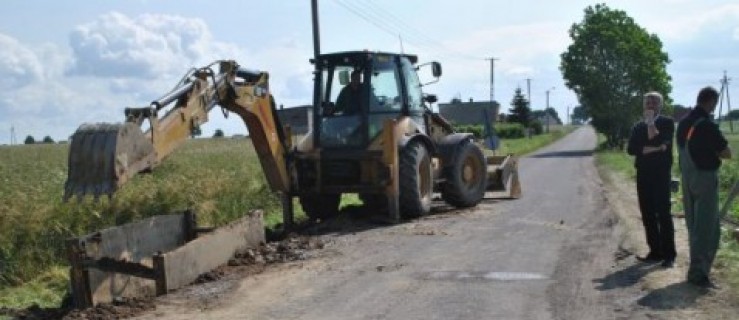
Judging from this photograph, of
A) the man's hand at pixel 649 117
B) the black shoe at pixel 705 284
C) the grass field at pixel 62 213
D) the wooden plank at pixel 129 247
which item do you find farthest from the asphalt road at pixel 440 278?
the grass field at pixel 62 213

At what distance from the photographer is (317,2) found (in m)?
25.4

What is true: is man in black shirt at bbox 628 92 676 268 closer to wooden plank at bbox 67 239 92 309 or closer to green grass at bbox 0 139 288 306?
wooden plank at bbox 67 239 92 309

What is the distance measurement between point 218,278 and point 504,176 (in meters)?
9.77

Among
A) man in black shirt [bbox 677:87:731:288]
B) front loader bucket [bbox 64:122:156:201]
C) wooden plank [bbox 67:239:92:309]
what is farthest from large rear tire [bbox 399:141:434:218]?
wooden plank [bbox 67:239:92:309]

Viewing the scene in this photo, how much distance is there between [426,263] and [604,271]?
78.4 inches

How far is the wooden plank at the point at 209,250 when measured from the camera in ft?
27.4

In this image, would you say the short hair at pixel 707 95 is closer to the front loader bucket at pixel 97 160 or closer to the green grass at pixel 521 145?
the front loader bucket at pixel 97 160

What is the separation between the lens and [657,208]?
9086mm

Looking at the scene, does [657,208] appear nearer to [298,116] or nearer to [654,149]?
[654,149]

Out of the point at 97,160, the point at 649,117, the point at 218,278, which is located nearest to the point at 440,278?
the point at 218,278

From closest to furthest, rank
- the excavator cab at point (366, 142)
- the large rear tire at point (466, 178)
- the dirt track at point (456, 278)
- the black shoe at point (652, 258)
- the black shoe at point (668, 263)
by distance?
1. the dirt track at point (456, 278)
2. the black shoe at point (668, 263)
3. the black shoe at point (652, 258)
4. the excavator cab at point (366, 142)
5. the large rear tire at point (466, 178)

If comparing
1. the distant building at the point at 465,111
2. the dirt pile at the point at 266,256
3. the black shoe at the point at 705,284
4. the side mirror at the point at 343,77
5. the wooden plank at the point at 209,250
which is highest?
the distant building at the point at 465,111

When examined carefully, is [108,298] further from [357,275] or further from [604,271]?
[604,271]

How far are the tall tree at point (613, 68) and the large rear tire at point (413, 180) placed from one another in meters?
42.5
